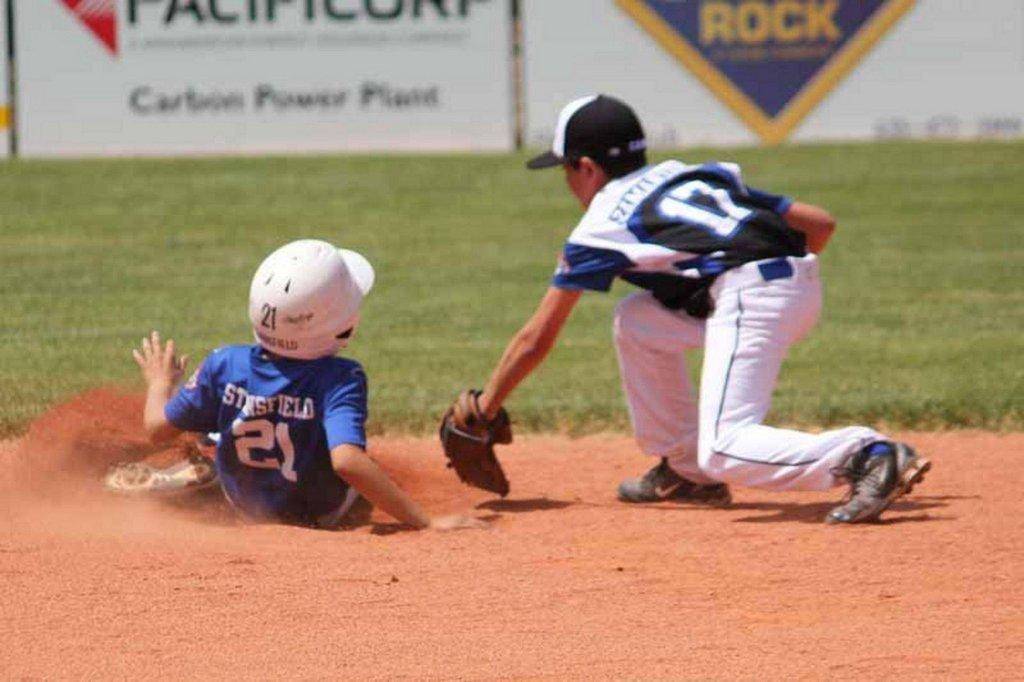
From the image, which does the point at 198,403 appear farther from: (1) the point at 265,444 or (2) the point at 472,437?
(2) the point at 472,437

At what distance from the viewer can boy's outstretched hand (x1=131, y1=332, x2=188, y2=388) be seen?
21.5 feet

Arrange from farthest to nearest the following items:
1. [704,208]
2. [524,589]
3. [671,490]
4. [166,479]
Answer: [671,490], [166,479], [704,208], [524,589]

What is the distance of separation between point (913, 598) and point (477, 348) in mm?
5198

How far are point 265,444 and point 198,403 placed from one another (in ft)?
0.91

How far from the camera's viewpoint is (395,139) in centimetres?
1797

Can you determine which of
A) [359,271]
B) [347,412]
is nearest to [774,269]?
[359,271]

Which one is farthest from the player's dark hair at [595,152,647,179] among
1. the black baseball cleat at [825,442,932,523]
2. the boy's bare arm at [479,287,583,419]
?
the black baseball cleat at [825,442,932,523]

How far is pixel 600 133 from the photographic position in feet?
21.0

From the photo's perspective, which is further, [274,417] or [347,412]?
[274,417]

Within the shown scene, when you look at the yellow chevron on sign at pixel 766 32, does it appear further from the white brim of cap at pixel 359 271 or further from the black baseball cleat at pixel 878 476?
the black baseball cleat at pixel 878 476

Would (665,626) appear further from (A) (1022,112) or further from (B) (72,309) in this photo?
(A) (1022,112)

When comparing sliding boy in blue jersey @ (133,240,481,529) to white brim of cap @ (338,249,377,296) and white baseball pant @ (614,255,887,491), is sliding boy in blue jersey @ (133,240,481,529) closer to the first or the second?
white brim of cap @ (338,249,377,296)

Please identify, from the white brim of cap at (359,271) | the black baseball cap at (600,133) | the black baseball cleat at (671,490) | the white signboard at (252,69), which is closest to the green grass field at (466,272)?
the white signboard at (252,69)

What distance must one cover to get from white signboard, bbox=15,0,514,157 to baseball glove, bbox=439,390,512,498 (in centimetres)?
1135
